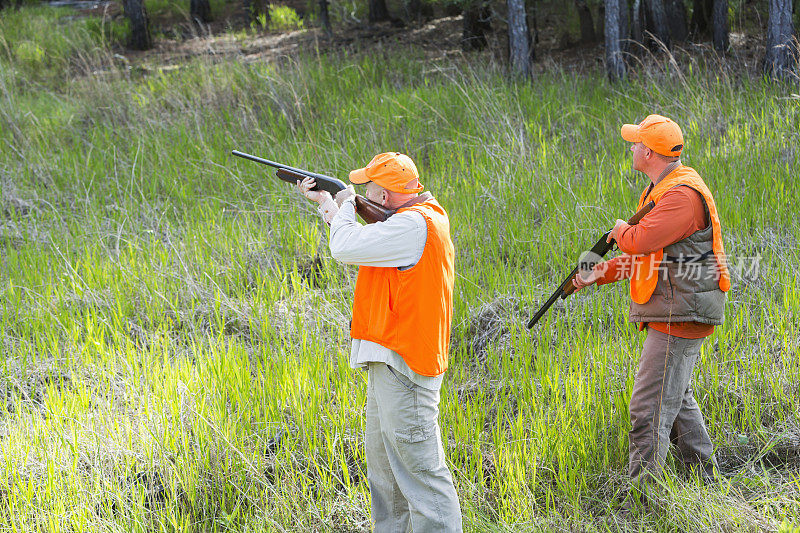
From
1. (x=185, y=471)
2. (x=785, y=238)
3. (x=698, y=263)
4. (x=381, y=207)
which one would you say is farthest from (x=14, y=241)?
(x=785, y=238)

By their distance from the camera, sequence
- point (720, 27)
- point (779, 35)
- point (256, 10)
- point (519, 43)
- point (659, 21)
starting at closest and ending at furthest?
1. point (779, 35)
2. point (519, 43)
3. point (720, 27)
4. point (659, 21)
5. point (256, 10)

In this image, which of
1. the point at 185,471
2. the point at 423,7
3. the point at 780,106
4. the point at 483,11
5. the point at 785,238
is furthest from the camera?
the point at 423,7

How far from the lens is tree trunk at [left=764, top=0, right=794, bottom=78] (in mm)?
8008

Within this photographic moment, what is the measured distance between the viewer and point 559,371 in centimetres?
402

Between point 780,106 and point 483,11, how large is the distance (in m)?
5.56

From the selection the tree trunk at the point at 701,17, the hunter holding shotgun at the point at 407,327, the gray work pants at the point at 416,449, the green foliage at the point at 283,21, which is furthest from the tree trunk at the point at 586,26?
the gray work pants at the point at 416,449

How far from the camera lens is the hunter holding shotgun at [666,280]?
3.20m

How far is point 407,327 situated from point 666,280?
1.25 m

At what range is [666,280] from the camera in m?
3.24

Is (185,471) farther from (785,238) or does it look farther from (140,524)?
(785,238)

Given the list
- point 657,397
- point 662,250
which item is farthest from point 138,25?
point 657,397

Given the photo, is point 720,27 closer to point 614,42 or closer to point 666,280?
point 614,42

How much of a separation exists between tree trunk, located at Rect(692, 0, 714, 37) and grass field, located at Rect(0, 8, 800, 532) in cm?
401

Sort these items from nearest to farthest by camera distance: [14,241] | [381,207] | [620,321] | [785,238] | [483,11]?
[381,207]
[620,321]
[785,238]
[14,241]
[483,11]
